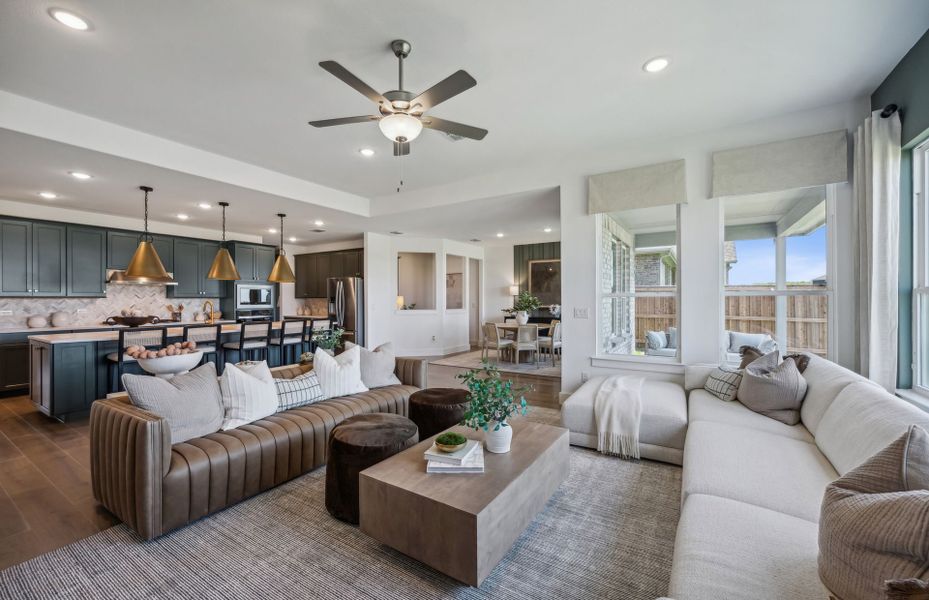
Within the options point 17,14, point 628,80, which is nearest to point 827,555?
point 628,80

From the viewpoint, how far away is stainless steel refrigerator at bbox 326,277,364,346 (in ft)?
23.8

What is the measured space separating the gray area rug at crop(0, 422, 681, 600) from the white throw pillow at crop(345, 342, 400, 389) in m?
1.31

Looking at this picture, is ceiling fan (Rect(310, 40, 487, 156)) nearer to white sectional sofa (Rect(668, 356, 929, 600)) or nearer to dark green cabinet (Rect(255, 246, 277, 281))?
white sectional sofa (Rect(668, 356, 929, 600))

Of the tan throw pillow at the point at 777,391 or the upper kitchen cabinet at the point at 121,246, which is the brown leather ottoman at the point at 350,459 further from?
the upper kitchen cabinet at the point at 121,246

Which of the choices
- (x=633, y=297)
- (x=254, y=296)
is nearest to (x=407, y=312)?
(x=254, y=296)

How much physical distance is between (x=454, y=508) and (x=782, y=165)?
388 centimetres

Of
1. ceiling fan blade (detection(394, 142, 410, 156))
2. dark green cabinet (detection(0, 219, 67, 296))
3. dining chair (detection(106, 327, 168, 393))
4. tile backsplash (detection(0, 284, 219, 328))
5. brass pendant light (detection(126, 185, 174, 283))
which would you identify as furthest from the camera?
tile backsplash (detection(0, 284, 219, 328))

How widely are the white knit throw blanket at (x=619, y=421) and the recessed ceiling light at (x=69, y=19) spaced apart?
411 centimetres

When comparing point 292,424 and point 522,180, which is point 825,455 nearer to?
point 292,424

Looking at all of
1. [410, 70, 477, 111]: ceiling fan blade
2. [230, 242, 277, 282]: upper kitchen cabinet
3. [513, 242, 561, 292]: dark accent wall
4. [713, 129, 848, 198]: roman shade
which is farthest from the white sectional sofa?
[230, 242, 277, 282]: upper kitchen cabinet

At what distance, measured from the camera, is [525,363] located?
736cm

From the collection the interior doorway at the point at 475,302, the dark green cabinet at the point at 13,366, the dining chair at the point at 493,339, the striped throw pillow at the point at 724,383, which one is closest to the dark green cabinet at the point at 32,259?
the dark green cabinet at the point at 13,366

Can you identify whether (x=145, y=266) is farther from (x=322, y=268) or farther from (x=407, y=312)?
(x=407, y=312)

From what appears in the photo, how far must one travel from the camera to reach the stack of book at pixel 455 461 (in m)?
1.90
